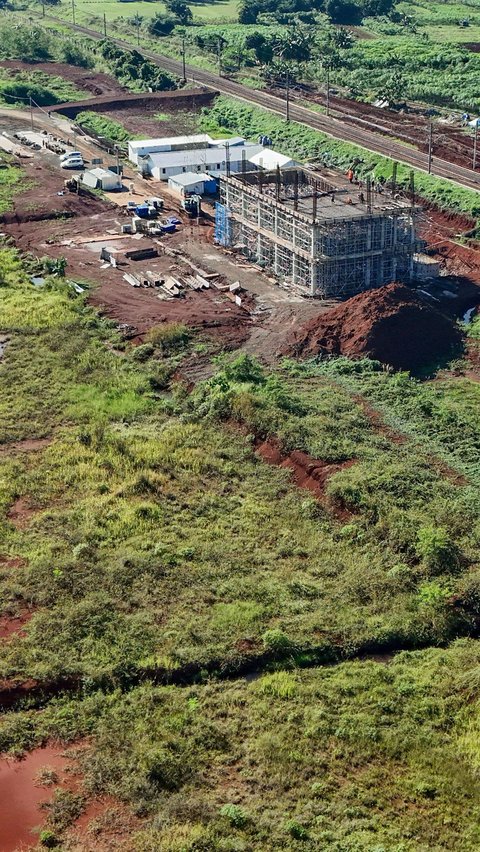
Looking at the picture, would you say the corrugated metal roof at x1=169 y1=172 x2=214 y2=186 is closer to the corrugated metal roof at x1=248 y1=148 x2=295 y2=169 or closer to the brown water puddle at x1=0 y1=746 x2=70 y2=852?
the corrugated metal roof at x1=248 y1=148 x2=295 y2=169

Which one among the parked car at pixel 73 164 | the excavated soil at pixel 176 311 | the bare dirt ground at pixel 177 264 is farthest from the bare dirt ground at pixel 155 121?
the excavated soil at pixel 176 311

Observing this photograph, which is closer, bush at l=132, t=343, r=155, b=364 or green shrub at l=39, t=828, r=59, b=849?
green shrub at l=39, t=828, r=59, b=849

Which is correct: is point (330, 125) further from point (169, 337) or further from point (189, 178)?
point (169, 337)

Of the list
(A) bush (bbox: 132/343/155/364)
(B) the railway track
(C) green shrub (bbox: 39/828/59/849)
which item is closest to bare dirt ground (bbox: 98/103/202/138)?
(B) the railway track

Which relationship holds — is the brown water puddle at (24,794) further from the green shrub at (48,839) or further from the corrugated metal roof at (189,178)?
the corrugated metal roof at (189,178)

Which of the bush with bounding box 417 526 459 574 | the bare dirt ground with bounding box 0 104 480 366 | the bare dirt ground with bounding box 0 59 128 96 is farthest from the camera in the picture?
the bare dirt ground with bounding box 0 59 128 96

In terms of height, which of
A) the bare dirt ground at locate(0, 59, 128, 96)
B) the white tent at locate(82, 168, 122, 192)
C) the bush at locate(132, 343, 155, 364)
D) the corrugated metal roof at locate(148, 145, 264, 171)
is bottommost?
the bush at locate(132, 343, 155, 364)
